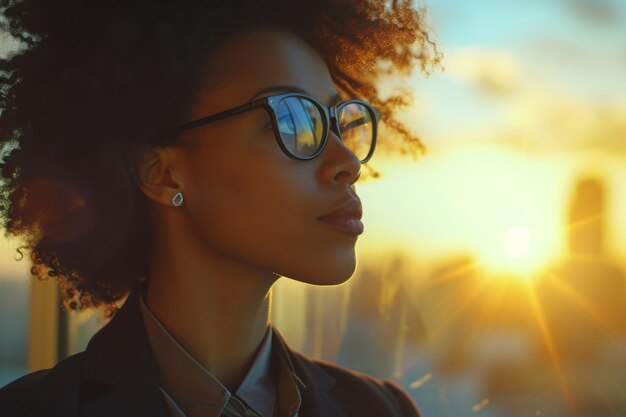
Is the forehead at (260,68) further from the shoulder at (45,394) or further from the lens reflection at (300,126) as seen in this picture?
the shoulder at (45,394)

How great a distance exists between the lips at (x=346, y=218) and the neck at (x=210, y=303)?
0.72ft

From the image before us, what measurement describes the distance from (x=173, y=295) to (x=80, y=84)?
0.52 meters

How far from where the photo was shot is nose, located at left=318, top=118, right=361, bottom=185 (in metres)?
1.48

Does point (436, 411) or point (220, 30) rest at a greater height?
point (220, 30)

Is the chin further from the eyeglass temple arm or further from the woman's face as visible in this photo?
the eyeglass temple arm

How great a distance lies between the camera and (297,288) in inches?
94.6

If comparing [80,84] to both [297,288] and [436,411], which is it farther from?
[436,411]

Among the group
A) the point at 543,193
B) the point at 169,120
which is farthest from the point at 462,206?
the point at 169,120

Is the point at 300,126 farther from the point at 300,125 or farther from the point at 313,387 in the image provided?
the point at 313,387

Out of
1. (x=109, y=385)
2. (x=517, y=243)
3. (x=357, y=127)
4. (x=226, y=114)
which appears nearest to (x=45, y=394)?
(x=109, y=385)

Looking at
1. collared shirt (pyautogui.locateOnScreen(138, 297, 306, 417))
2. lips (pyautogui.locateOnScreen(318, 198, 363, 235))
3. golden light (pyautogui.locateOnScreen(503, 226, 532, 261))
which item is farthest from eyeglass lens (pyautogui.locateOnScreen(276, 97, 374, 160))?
golden light (pyautogui.locateOnScreen(503, 226, 532, 261))

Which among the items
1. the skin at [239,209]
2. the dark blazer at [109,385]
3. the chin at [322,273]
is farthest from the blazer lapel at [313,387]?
the chin at [322,273]

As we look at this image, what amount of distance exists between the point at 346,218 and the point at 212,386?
48 centimetres

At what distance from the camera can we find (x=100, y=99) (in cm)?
155
